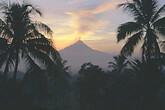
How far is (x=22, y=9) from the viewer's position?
383 inches

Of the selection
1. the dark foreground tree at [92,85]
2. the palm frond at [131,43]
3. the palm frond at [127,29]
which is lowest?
the dark foreground tree at [92,85]

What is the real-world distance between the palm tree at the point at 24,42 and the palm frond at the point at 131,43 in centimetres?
525

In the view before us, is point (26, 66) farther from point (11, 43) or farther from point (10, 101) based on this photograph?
point (10, 101)

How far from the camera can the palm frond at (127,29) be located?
12000 millimetres

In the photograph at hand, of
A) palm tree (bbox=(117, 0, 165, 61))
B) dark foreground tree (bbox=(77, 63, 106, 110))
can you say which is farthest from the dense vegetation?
dark foreground tree (bbox=(77, 63, 106, 110))

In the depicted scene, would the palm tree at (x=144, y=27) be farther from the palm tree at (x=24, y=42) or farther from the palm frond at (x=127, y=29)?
the palm tree at (x=24, y=42)

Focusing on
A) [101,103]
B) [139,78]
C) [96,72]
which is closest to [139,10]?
[139,78]

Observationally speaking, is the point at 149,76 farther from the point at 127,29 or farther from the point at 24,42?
the point at 24,42

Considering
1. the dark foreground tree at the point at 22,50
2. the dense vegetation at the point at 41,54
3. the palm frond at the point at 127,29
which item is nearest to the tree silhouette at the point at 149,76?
the dense vegetation at the point at 41,54

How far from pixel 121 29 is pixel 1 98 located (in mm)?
8928

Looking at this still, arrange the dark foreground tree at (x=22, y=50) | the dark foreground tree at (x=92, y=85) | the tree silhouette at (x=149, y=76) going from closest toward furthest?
the dark foreground tree at (x=22, y=50), the tree silhouette at (x=149, y=76), the dark foreground tree at (x=92, y=85)

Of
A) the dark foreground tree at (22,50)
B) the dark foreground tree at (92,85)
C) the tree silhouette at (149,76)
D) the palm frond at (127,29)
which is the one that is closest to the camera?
the dark foreground tree at (22,50)

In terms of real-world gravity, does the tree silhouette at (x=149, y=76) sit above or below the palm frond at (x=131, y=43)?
below

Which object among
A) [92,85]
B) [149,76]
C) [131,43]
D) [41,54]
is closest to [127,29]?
[131,43]
